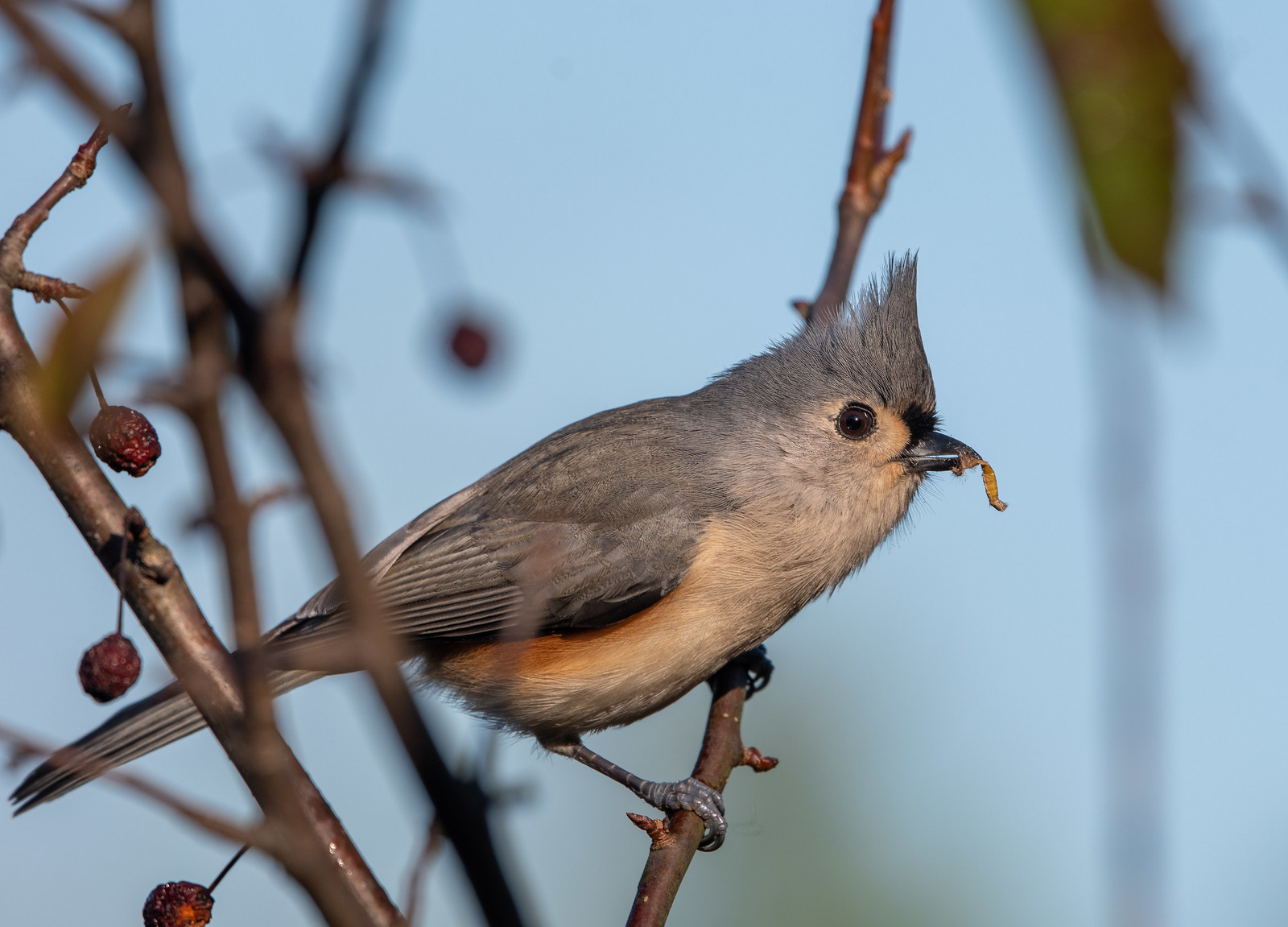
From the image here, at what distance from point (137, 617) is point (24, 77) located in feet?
4.80

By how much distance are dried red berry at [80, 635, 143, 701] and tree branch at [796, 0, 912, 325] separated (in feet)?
9.46

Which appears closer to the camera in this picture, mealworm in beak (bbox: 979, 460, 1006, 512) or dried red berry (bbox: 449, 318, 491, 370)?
dried red berry (bbox: 449, 318, 491, 370)

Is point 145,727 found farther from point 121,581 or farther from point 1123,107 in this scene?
point 1123,107

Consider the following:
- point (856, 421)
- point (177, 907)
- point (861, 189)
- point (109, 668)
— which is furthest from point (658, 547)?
point (109, 668)

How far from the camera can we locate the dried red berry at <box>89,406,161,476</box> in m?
2.41

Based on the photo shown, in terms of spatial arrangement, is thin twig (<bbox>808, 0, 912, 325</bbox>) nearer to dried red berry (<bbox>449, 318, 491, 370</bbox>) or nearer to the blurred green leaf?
dried red berry (<bbox>449, 318, 491, 370</bbox>)

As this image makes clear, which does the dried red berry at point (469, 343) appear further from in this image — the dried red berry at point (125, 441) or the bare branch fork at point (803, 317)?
the bare branch fork at point (803, 317)

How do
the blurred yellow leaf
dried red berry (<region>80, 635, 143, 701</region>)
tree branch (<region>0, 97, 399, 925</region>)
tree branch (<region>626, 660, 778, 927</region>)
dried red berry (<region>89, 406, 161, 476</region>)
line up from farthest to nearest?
tree branch (<region>626, 660, 778, 927</region>) → dried red berry (<region>89, 406, 161, 476</region>) → dried red berry (<region>80, 635, 143, 701</region>) → tree branch (<region>0, 97, 399, 925</region>) → the blurred yellow leaf

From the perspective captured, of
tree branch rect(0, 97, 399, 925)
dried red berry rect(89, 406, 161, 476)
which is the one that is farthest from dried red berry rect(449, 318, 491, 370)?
dried red berry rect(89, 406, 161, 476)

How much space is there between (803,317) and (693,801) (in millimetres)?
2237

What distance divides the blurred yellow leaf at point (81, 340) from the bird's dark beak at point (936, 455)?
339 centimetres

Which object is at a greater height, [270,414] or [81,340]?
[81,340]

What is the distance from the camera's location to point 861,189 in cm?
459

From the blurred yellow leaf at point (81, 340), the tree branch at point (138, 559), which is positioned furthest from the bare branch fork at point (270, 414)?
the tree branch at point (138, 559)
